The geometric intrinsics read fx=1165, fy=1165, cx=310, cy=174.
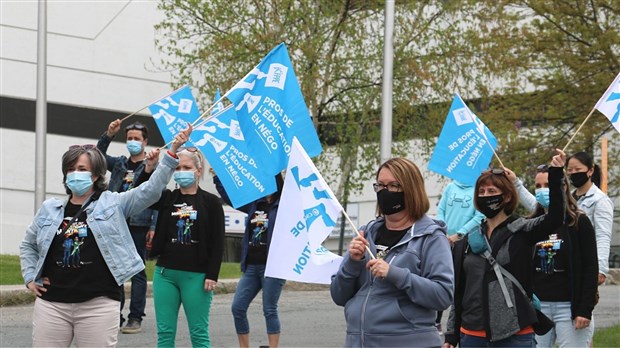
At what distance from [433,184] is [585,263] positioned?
2733cm

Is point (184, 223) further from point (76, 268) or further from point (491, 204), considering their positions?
point (491, 204)

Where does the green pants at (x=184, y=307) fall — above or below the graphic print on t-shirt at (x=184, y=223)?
below

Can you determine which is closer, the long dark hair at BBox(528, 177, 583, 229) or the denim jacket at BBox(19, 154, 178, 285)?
Result: the denim jacket at BBox(19, 154, 178, 285)

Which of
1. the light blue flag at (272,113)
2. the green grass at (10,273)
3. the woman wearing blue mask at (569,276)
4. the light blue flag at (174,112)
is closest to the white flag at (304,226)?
the woman wearing blue mask at (569,276)

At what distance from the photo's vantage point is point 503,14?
25234 millimetres

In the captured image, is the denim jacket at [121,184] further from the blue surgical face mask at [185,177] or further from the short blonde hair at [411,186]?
the short blonde hair at [411,186]

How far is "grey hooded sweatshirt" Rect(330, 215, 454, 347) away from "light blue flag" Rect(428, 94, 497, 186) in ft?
14.2

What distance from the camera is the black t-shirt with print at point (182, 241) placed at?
9023mm

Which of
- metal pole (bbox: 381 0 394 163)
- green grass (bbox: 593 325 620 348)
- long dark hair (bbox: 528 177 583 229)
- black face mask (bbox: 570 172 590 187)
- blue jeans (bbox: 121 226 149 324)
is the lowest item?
green grass (bbox: 593 325 620 348)

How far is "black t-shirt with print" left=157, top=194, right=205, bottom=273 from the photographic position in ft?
29.6

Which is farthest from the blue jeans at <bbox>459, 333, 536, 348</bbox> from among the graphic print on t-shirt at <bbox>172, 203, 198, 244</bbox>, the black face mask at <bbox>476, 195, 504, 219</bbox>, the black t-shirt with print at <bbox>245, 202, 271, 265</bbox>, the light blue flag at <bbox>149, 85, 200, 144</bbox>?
the light blue flag at <bbox>149, 85, 200, 144</bbox>

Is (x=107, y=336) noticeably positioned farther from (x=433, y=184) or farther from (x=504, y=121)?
(x=433, y=184)

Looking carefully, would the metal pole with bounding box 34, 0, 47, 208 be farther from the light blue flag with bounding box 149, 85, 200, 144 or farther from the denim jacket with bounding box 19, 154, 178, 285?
the denim jacket with bounding box 19, 154, 178, 285

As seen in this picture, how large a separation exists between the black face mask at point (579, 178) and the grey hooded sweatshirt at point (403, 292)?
289 cm
